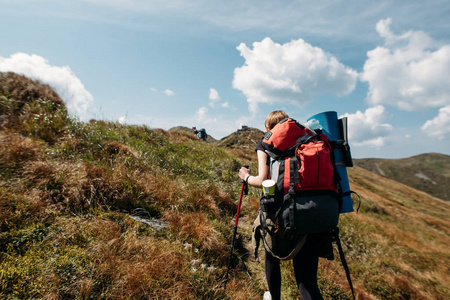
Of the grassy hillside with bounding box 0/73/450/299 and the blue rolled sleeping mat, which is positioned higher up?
the blue rolled sleeping mat

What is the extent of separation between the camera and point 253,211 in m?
6.63

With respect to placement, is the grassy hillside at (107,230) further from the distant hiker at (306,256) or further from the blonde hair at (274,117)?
the blonde hair at (274,117)

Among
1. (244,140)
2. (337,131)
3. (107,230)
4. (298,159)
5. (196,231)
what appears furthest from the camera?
(244,140)

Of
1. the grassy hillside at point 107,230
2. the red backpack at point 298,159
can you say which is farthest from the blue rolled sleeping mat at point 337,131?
the grassy hillside at point 107,230

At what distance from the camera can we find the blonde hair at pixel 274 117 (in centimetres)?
296

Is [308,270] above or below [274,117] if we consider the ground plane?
below

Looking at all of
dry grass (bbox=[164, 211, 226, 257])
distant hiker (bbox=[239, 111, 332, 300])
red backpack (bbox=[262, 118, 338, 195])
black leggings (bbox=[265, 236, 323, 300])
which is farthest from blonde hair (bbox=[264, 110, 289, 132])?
dry grass (bbox=[164, 211, 226, 257])

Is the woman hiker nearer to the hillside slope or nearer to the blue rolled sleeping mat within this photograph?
the blue rolled sleeping mat

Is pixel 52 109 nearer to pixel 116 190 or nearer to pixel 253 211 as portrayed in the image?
pixel 116 190

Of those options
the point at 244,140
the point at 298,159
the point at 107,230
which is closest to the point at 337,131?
the point at 298,159

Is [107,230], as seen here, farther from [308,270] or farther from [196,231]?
[308,270]

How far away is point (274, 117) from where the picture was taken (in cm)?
297

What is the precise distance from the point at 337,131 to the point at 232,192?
510cm

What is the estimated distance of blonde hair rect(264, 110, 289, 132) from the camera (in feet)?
9.70
